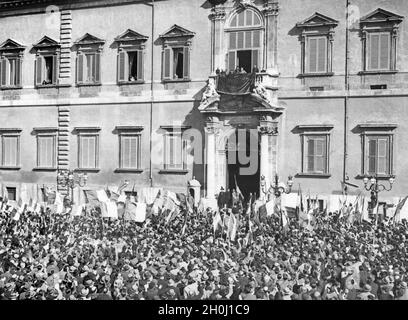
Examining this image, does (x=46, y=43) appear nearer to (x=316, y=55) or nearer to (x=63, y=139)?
(x=63, y=139)

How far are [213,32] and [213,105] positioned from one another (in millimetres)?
2793

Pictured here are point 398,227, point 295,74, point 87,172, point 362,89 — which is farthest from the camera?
point 87,172

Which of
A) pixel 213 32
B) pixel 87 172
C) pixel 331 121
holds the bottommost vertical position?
pixel 87 172

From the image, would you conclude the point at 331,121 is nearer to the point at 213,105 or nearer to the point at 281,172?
the point at 281,172

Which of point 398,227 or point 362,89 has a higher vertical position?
point 362,89

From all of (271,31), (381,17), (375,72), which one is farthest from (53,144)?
(381,17)

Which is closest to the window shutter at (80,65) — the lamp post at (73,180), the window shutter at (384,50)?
the lamp post at (73,180)

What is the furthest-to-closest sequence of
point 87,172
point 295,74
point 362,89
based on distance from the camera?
point 87,172, point 295,74, point 362,89

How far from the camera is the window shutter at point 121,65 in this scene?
82.5 feet

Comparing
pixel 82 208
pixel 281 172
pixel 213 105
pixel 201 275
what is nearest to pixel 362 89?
pixel 281 172

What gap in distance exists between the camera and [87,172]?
24969 millimetres

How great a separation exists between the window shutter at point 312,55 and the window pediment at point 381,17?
1944mm

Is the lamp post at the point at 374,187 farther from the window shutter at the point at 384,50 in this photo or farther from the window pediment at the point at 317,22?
the window pediment at the point at 317,22

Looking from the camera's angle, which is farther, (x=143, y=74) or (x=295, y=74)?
(x=143, y=74)
